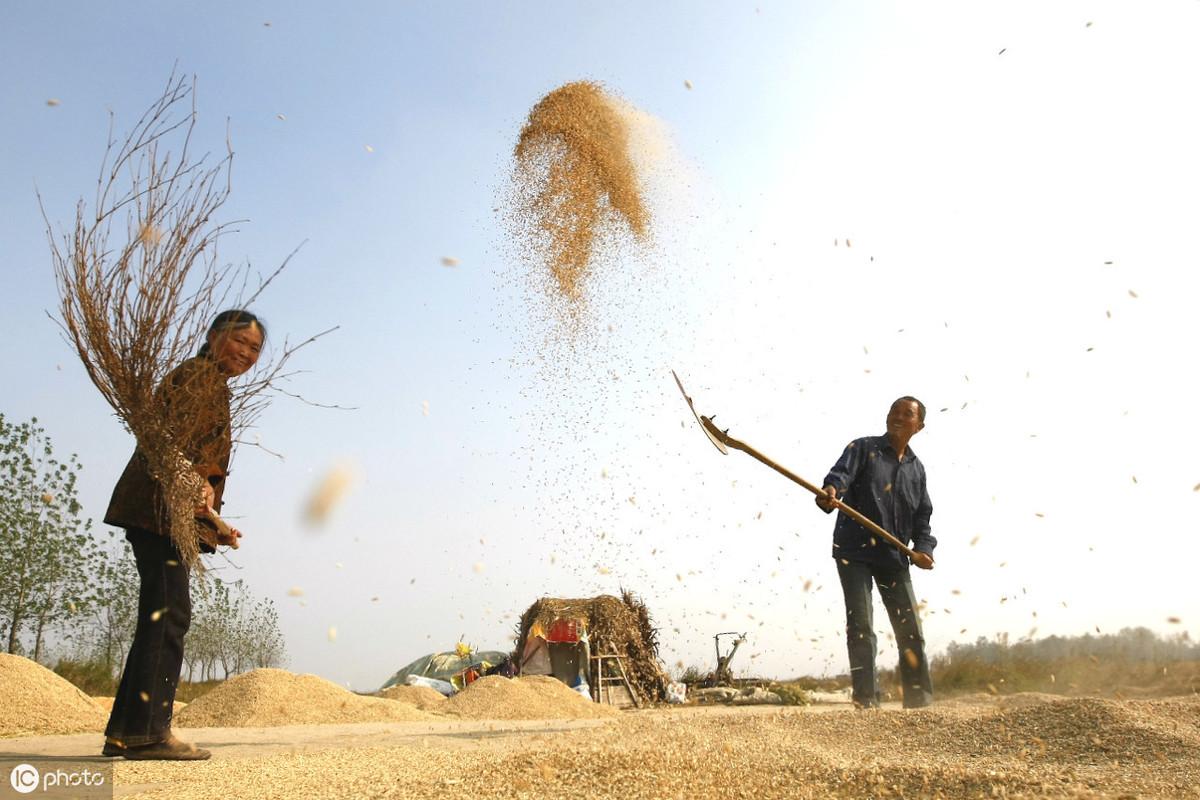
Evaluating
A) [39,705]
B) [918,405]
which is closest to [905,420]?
[918,405]

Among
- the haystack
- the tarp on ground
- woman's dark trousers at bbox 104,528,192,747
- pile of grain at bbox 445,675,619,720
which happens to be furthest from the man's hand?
the tarp on ground

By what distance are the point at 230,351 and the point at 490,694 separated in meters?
4.95

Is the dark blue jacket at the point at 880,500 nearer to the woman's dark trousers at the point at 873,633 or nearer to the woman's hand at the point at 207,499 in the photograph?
the woman's dark trousers at the point at 873,633

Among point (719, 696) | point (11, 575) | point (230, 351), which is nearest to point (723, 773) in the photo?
point (230, 351)

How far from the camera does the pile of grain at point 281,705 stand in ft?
19.9

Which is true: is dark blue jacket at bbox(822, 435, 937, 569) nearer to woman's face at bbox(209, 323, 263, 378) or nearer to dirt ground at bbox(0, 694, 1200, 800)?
dirt ground at bbox(0, 694, 1200, 800)

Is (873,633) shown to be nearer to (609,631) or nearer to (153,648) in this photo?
(153,648)

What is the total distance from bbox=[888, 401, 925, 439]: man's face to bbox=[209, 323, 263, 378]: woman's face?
399cm

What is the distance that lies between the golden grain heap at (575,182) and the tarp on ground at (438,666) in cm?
798

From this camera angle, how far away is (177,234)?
3404 mm

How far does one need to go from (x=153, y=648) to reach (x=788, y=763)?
227 centimetres

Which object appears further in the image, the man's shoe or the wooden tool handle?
the wooden tool handle

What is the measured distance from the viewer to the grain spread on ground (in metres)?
2.31

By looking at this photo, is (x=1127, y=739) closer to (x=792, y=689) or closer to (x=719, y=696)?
(x=792, y=689)
